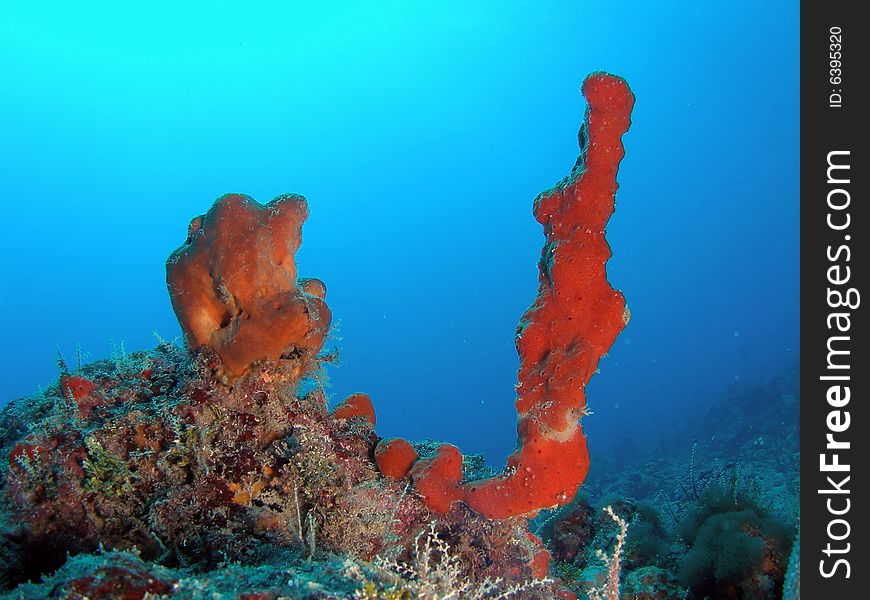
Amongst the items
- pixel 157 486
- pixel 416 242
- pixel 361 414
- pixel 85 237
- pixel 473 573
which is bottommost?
pixel 473 573

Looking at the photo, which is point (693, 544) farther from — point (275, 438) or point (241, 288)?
point (241, 288)

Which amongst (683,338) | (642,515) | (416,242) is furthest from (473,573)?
(416,242)

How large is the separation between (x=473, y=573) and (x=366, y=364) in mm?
82068

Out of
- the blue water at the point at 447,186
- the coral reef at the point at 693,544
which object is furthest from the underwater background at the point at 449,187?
the coral reef at the point at 693,544

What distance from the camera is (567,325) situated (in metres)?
3.74

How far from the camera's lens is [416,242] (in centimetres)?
11088

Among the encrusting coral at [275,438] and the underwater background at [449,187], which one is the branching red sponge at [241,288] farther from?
the underwater background at [449,187]

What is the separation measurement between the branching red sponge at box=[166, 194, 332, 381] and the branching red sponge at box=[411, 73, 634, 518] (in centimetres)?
162

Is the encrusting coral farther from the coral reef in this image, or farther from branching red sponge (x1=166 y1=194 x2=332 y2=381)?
the coral reef

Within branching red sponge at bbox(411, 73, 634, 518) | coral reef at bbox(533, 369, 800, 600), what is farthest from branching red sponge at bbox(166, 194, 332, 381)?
coral reef at bbox(533, 369, 800, 600)

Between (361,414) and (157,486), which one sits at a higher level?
(361,414)
